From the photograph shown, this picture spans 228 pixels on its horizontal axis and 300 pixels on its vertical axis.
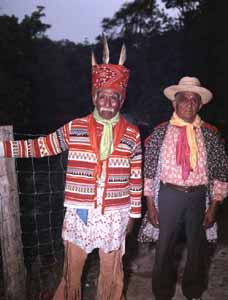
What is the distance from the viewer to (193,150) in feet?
10.6

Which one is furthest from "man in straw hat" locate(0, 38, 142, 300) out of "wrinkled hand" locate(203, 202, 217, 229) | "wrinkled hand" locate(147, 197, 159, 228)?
"wrinkled hand" locate(203, 202, 217, 229)

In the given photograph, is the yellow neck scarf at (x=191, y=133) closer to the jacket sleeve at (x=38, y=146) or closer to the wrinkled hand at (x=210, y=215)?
the wrinkled hand at (x=210, y=215)

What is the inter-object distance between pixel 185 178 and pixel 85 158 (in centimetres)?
97

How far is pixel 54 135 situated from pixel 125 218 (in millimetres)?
887

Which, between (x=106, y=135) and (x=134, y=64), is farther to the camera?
(x=134, y=64)

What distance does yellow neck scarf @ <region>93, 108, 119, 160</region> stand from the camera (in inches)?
109

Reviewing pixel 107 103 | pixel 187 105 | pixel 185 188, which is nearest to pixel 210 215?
pixel 185 188

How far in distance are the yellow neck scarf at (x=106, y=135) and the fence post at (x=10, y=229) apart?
0.85 m

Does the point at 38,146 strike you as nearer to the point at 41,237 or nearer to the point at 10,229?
the point at 10,229

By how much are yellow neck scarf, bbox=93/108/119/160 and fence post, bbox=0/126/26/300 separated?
853 millimetres

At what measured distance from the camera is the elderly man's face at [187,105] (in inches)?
127

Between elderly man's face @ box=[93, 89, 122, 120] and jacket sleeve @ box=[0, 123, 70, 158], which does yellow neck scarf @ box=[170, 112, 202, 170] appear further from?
jacket sleeve @ box=[0, 123, 70, 158]

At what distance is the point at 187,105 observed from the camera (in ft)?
10.6

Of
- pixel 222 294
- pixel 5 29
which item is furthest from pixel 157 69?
pixel 222 294
